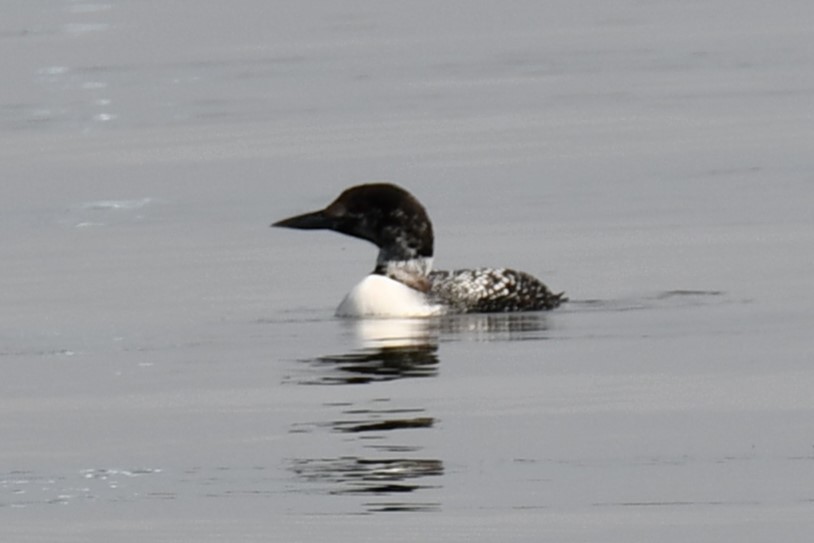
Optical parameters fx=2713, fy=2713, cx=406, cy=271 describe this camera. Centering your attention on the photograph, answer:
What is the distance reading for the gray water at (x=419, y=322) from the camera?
8.05 metres

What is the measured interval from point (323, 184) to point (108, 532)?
452 inches

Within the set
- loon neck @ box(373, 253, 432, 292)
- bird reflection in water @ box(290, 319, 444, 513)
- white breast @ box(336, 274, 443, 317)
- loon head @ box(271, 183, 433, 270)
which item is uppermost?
loon head @ box(271, 183, 433, 270)

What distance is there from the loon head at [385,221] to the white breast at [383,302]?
295mm

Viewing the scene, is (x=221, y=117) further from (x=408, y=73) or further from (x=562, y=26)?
(x=562, y=26)

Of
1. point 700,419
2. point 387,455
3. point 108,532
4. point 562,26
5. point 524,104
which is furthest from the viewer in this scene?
point 562,26

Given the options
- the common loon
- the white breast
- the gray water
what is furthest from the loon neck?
the gray water

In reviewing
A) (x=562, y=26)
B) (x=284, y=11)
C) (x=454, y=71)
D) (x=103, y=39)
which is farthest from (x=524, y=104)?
(x=284, y=11)

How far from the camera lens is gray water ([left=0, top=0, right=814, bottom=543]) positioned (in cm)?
805

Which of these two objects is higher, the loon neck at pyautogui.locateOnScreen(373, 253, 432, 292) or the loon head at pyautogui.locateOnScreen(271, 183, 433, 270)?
the loon head at pyautogui.locateOnScreen(271, 183, 433, 270)

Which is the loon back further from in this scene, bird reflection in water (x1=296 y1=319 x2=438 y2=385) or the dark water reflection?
bird reflection in water (x1=296 y1=319 x2=438 y2=385)

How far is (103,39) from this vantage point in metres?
39.1

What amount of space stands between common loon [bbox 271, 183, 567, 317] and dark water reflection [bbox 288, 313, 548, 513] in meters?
0.12

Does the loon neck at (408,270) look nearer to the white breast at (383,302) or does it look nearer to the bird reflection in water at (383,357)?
the white breast at (383,302)

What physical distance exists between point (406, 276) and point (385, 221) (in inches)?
12.4
